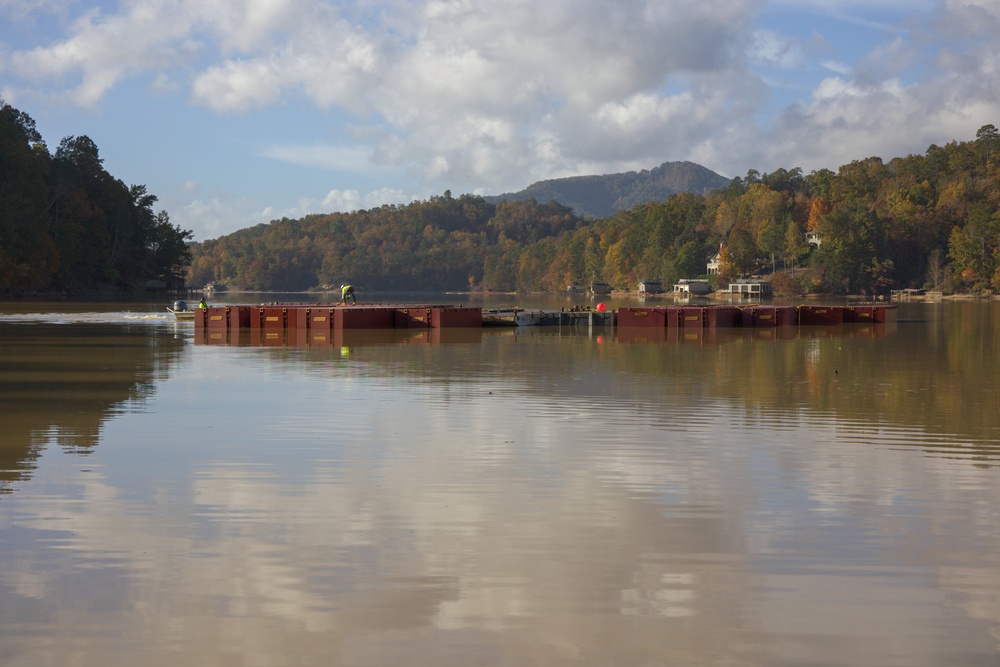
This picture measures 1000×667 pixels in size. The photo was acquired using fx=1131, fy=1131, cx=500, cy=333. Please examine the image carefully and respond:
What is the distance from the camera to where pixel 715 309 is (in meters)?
65.9

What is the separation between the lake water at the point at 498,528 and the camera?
875cm

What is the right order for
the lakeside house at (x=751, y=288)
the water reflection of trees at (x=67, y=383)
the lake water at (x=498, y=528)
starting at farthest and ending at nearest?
the lakeside house at (x=751, y=288) < the water reflection of trees at (x=67, y=383) < the lake water at (x=498, y=528)

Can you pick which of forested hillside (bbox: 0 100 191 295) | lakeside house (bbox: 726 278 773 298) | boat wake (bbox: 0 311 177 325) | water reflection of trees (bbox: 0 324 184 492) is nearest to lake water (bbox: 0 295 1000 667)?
water reflection of trees (bbox: 0 324 184 492)

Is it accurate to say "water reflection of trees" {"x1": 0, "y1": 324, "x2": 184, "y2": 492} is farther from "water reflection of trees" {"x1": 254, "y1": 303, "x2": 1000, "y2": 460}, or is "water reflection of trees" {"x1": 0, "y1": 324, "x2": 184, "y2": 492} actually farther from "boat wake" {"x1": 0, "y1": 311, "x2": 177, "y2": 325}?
"boat wake" {"x1": 0, "y1": 311, "x2": 177, "y2": 325}

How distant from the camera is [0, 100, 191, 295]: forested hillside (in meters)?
122

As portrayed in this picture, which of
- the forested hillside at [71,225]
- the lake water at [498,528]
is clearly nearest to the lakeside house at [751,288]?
the forested hillside at [71,225]

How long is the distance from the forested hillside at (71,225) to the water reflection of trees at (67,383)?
239 feet

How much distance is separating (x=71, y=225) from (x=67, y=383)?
11660cm

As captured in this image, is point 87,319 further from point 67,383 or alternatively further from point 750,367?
point 750,367

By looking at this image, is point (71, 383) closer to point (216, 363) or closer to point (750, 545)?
point (216, 363)

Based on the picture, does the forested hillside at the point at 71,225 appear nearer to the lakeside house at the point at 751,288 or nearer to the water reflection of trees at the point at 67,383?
the water reflection of trees at the point at 67,383

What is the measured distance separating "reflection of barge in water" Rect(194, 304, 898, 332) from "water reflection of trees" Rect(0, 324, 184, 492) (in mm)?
7987

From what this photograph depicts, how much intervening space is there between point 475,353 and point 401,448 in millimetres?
25001

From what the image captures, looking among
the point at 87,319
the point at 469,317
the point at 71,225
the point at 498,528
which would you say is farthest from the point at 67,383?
the point at 71,225
